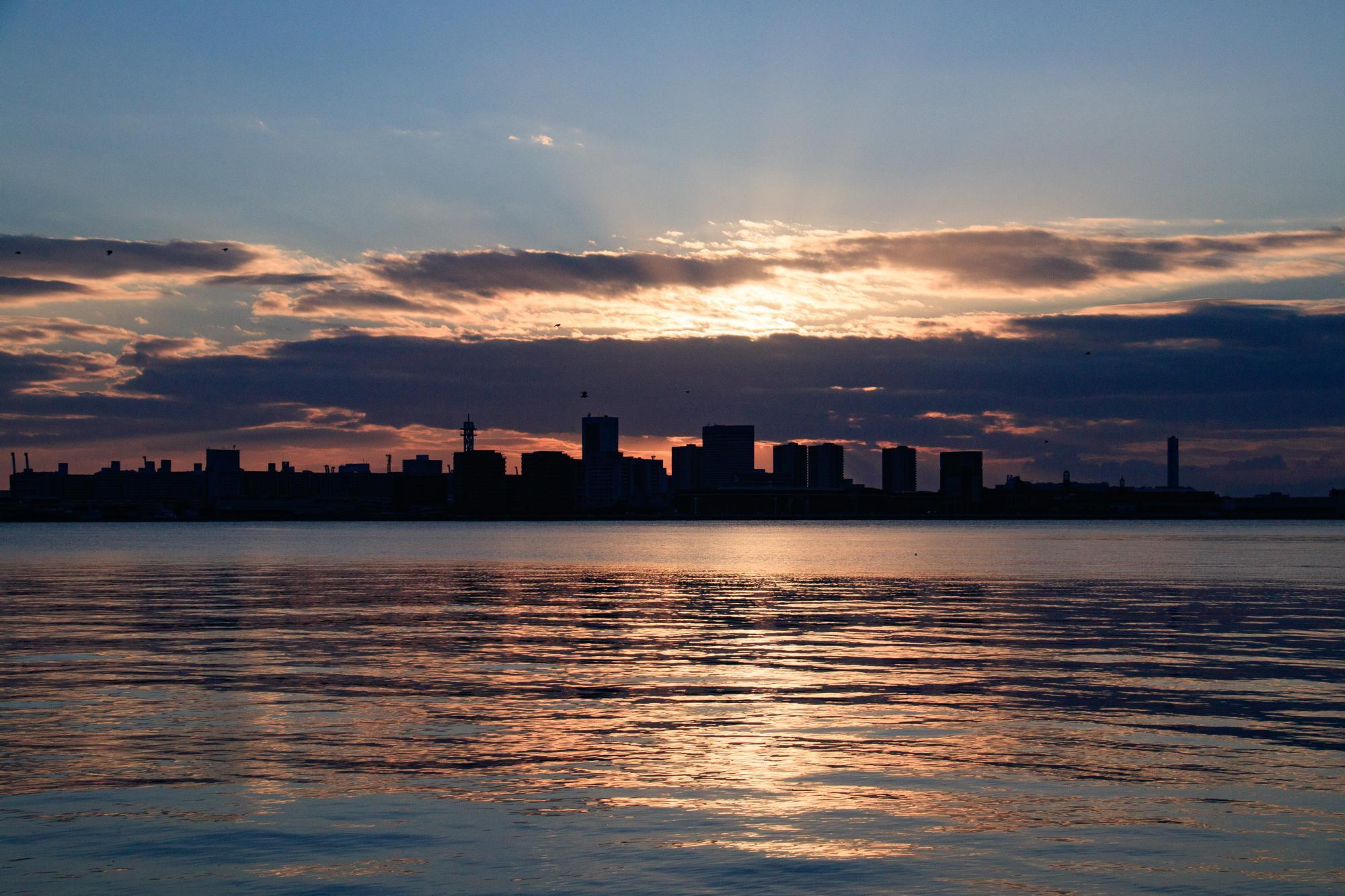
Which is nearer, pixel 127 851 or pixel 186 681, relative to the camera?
pixel 127 851

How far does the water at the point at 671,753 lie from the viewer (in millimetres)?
16234

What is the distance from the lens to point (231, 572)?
93188 mm

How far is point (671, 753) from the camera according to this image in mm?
22672

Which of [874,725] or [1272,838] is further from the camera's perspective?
[874,725]

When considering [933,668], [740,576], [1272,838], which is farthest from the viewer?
[740,576]

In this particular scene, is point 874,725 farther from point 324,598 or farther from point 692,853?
point 324,598

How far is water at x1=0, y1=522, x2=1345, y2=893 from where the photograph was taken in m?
16.2

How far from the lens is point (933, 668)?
34.8 meters

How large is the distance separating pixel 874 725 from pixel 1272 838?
9146 millimetres

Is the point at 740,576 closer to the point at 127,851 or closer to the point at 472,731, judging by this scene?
the point at 472,731

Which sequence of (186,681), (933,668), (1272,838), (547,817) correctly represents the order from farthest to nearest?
(933,668)
(186,681)
(547,817)
(1272,838)

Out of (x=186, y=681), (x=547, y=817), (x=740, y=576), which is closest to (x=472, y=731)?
(x=547, y=817)

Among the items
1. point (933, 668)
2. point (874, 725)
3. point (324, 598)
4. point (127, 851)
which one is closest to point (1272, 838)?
point (874, 725)

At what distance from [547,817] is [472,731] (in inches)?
273
